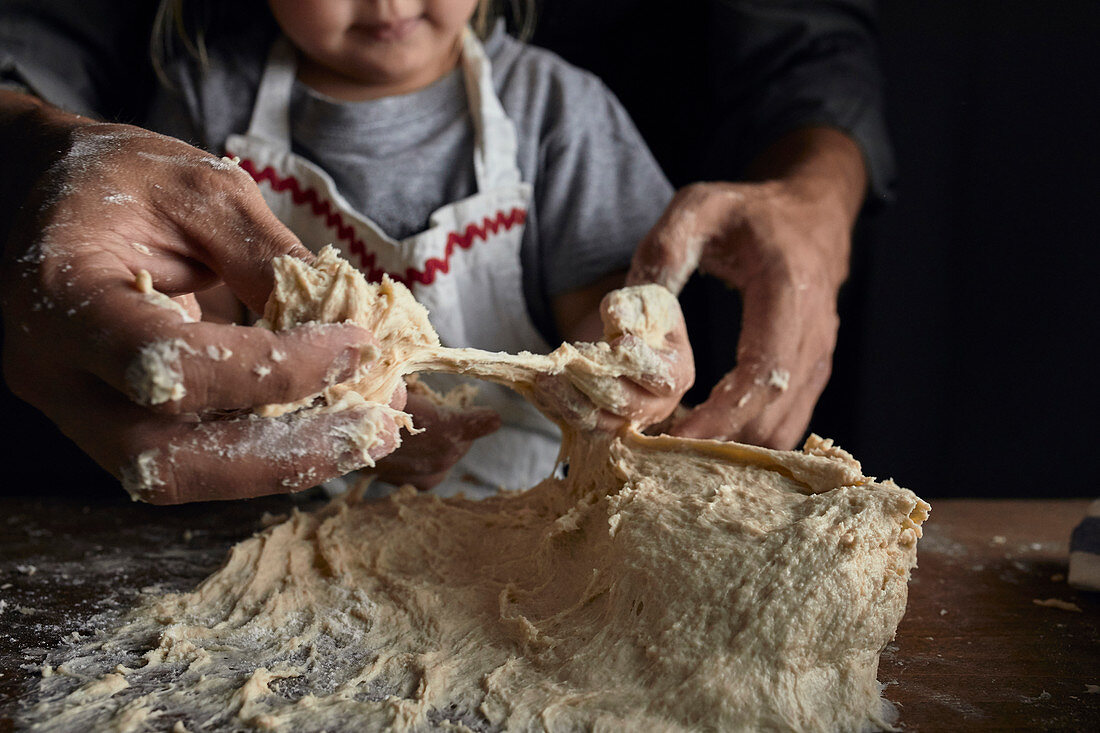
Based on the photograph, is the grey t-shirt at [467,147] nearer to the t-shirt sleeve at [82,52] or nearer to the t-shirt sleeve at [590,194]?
the t-shirt sleeve at [590,194]

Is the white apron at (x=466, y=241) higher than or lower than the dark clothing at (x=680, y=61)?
lower

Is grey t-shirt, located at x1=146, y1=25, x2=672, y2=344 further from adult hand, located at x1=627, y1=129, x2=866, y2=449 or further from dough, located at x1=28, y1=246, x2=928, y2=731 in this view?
dough, located at x1=28, y1=246, x2=928, y2=731

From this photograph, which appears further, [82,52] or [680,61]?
[680,61]

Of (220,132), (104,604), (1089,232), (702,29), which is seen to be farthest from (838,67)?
(104,604)

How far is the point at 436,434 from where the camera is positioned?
1110mm

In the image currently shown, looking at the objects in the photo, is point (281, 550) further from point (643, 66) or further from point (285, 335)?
point (643, 66)

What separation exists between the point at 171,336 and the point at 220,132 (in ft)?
2.86

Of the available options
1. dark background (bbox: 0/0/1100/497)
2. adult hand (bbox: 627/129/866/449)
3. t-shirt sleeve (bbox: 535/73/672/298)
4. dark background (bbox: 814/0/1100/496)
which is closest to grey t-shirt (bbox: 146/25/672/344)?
t-shirt sleeve (bbox: 535/73/672/298)

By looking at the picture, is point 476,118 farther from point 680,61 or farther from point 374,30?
point 680,61

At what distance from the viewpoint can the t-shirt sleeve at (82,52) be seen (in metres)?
1.36

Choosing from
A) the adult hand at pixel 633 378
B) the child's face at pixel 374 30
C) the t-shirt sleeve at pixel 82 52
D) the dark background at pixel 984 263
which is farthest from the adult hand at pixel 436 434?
the dark background at pixel 984 263

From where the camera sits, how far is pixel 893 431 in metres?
1.96

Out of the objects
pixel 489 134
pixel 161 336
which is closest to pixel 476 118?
pixel 489 134

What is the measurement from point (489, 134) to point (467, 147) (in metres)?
0.06
